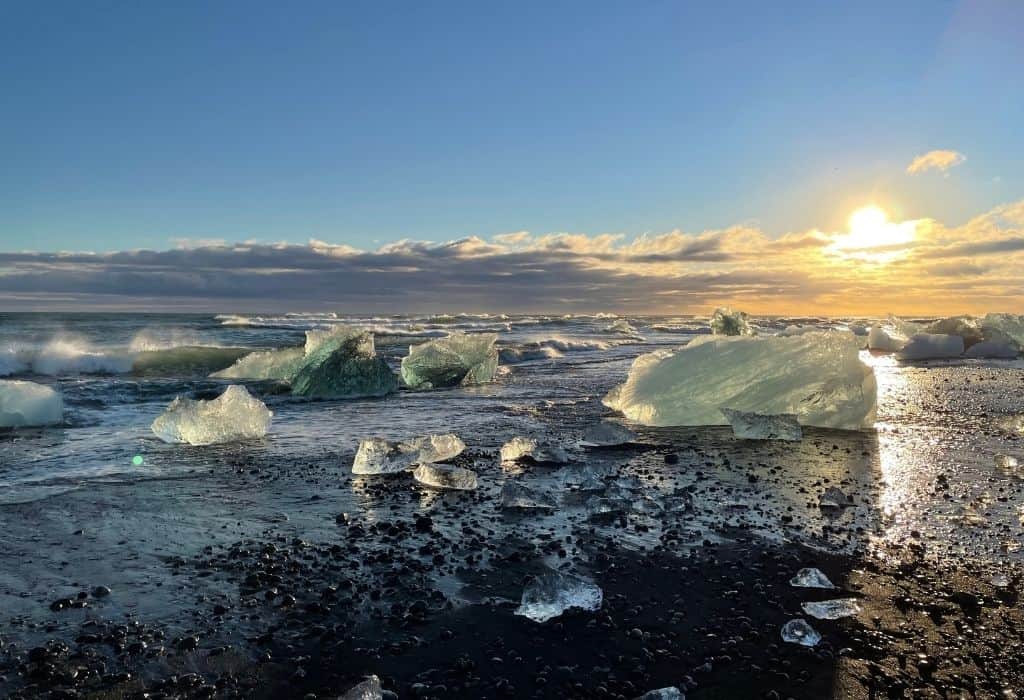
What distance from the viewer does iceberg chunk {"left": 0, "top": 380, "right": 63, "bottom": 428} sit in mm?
8422

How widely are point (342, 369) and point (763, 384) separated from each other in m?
7.71

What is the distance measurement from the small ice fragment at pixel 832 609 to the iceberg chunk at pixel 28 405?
379 inches

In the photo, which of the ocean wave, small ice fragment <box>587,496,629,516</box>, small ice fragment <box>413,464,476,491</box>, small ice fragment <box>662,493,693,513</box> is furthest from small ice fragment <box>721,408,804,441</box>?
the ocean wave

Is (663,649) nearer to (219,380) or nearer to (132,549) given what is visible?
(132,549)

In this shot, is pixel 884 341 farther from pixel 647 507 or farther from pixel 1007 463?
pixel 647 507

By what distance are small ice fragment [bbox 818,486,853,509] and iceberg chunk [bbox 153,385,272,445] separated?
20.7 feet

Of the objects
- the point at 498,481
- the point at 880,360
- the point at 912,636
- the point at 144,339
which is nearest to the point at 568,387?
the point at 498,481

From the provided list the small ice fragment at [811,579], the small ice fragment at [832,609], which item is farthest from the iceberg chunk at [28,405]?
the small ice fragment at [832,609]

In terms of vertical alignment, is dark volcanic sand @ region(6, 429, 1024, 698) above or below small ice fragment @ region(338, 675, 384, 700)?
below

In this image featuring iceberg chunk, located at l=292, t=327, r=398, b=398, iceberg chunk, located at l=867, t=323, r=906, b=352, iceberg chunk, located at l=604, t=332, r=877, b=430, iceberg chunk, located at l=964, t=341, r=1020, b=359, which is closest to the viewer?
iceberg chunk, located at l=604, t=332, r=877, b=430

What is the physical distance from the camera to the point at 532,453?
6.47m

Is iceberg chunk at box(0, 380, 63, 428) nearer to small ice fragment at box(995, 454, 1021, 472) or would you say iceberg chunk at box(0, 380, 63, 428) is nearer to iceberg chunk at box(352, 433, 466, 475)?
iceberg chunk at box(352, 433, 466, 475)

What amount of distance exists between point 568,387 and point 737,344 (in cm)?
453

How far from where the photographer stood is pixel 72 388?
478 inches
